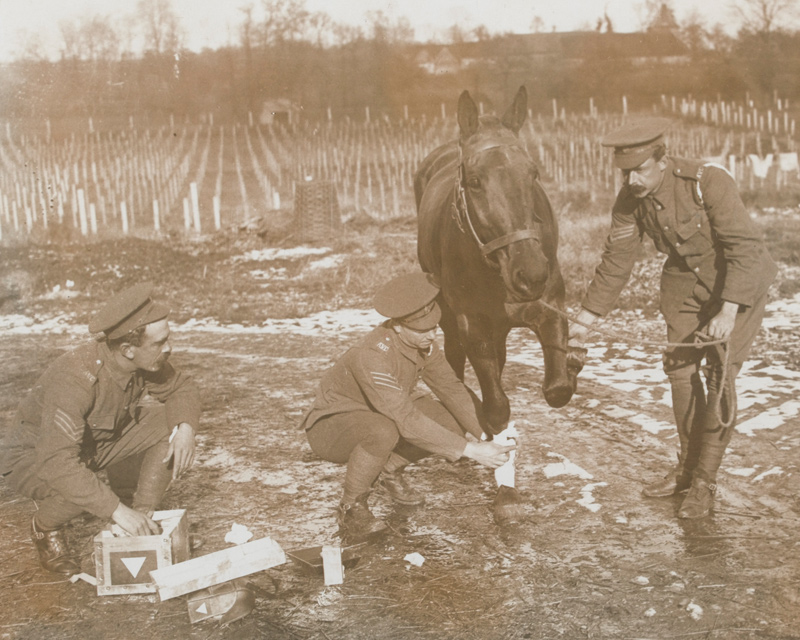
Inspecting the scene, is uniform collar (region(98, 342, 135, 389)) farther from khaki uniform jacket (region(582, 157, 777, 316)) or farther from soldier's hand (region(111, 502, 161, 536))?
khaki uniform jacket (region(582, 157, 777, 316))

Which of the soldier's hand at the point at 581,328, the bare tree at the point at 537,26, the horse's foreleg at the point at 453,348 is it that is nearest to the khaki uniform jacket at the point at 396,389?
the soldier's hand at the point at 581,328

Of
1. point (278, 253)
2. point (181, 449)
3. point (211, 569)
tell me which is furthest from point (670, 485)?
point (278, 253)

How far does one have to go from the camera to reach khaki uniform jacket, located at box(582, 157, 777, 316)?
12.4 feet

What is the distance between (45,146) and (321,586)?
1008 cm

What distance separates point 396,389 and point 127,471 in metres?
1.49

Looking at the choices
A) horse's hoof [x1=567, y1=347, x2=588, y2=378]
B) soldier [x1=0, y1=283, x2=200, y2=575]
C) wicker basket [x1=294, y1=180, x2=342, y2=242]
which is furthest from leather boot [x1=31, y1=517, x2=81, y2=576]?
wicker basket [x1=294, y1=180, x2=342, y2=242]

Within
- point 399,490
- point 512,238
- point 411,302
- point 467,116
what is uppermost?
point 467,116

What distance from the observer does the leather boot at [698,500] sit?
3.92 meters

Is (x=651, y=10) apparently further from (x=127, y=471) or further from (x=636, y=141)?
(x=127, y=471)

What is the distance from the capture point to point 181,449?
3.96 m

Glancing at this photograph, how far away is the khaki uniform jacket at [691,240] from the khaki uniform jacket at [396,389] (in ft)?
3.01

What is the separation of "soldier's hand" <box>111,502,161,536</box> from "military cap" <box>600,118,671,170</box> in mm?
2699

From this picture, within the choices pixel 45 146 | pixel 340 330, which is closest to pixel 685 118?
pixel 340 330

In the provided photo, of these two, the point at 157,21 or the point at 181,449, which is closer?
the point at 181,449
